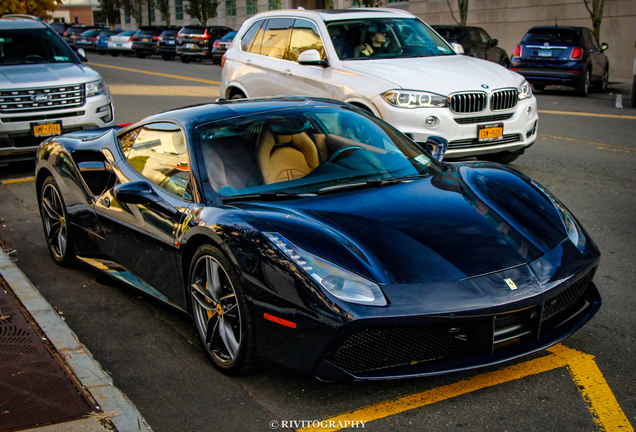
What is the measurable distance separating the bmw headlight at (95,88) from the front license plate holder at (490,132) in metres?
5.28

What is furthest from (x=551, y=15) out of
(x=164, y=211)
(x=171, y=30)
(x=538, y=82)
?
(x=164, y=211)

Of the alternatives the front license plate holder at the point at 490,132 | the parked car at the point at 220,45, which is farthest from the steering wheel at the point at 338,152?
the parked car at the point at 220,45

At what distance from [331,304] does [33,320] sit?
225cm

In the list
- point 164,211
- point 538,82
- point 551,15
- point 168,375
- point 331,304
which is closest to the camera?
point 331,304

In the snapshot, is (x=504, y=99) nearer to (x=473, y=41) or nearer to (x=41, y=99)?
(x=41, y=99)

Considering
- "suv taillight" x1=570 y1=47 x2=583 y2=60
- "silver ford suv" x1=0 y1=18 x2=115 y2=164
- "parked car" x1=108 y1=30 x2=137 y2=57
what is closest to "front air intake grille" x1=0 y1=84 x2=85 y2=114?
"silver ford suv" x1=0 y1=18 x2=115 y2=164

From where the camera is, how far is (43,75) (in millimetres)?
9367

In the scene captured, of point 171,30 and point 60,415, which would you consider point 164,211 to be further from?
point 171,30

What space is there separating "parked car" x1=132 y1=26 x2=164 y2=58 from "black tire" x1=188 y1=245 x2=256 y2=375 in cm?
3592

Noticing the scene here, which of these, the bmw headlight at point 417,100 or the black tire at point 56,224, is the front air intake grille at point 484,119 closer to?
the bmw headlight at point 417,100

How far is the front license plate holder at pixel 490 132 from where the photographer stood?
759cm

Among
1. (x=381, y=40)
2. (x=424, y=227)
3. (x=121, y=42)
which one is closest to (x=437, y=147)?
(x=424, y=227)

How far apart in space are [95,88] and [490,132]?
542 centimetres

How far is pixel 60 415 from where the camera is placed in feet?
10.5
